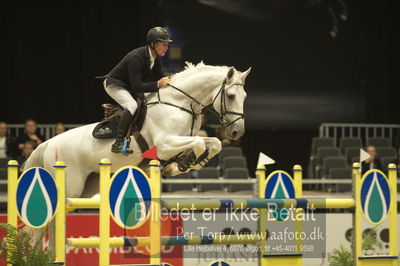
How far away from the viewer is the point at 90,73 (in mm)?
11352

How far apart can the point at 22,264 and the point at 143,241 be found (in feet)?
2.66

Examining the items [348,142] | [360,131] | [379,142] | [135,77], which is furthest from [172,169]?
[360,131]

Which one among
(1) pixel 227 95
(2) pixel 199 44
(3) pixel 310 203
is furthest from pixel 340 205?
(2) pixel 199 44

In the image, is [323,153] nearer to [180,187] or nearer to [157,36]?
[180,187]

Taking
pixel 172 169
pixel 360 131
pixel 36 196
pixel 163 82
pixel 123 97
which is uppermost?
pixel 360 131

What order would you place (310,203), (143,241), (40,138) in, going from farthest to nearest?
(40,138)
(310,203)
(143,241)

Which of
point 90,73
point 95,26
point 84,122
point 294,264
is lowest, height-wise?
point 294,264

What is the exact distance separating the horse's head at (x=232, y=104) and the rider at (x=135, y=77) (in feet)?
1.52

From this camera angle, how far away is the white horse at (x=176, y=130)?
5.57 m

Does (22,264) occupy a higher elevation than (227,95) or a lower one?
lower

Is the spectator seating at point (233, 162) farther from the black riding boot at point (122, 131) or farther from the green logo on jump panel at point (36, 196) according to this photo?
the green logo on jump panel at point (36, 196)

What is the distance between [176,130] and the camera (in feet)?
18.7

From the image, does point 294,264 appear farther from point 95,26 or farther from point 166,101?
point 95,26

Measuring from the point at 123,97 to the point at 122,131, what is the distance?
28cm
